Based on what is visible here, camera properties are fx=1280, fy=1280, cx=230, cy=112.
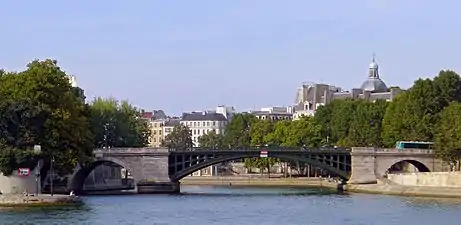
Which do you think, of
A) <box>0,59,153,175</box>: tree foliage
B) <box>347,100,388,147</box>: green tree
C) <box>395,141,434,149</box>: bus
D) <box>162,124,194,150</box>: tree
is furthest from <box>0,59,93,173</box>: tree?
<box>162,124,194,150</box>: tree

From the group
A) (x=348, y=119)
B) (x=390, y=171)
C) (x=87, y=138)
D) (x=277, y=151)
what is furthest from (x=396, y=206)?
(x=348, y=119)

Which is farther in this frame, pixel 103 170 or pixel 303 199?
pixel 103 170

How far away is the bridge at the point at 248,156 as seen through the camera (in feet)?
290

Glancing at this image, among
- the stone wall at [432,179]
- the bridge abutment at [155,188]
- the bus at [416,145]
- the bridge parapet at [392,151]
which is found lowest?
the bridge abutment at [155,188]

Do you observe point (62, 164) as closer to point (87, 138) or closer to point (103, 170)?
point (87, 138)

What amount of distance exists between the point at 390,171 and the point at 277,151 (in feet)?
39.0

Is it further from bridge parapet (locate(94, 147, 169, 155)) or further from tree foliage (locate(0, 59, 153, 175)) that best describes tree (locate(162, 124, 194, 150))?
tree foliage (locate(0, 59, 153, 175))

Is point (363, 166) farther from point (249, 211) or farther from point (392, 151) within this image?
point (249, 211)

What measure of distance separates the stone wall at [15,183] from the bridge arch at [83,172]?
559 inches

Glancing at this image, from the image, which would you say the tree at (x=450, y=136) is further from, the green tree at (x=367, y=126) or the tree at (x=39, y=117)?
the tree at (x=39, y=117)

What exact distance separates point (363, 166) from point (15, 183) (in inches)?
1262

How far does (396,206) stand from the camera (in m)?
68.6

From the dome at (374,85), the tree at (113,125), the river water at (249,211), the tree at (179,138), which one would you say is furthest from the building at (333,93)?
the river water at (249,211)

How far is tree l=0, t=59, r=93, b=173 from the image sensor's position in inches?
2660
